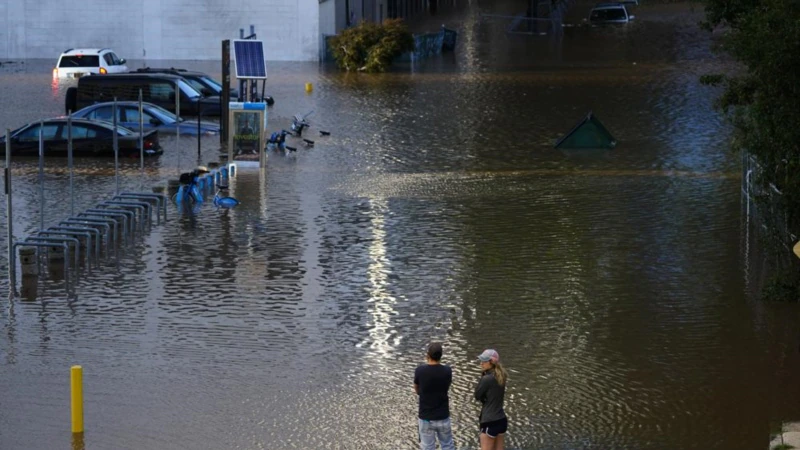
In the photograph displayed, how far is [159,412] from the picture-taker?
42.9 ft

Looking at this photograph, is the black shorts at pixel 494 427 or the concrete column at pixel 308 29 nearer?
the black shorts at pixel 494 427

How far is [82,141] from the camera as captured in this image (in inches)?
1184

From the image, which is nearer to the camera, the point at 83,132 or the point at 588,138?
the point at 83,132

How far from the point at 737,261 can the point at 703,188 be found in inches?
231

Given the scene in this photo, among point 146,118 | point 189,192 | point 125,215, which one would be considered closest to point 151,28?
point 146,118

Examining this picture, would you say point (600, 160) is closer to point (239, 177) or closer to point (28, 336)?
point (239, 177)

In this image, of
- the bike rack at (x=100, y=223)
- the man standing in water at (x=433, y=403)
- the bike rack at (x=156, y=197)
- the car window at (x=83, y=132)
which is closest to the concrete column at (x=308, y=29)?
the car window at (x=83, y=132)

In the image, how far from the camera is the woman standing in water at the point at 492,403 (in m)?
11.1

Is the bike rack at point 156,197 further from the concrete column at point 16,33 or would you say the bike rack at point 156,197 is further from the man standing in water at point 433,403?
the concrete column at point 16,33

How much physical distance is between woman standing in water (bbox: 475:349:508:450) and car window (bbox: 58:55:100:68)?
128 feet

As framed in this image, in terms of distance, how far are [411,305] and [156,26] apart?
130 feet

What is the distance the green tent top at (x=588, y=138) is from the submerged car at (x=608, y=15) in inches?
1581

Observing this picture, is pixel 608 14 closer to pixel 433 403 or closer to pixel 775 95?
pixel 775 95

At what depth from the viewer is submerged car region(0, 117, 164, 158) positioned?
29656 mm
